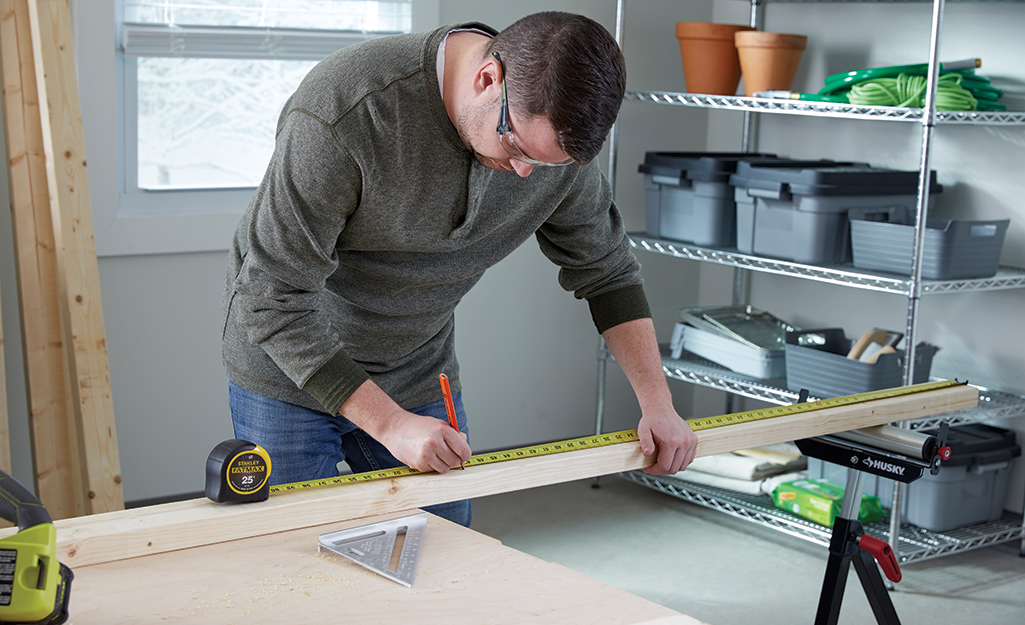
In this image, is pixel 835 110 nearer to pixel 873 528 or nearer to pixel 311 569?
pixel 873 528

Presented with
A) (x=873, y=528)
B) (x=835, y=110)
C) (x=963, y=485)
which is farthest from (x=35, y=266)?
(x=963, y=485)

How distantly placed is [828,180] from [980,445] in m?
0.95

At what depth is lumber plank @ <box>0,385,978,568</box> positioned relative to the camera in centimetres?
127

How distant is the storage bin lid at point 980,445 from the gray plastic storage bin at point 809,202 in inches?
25.8

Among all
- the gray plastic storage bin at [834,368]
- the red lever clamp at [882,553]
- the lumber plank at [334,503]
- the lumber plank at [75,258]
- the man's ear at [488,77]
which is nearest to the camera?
the lumber plank at [334,503]

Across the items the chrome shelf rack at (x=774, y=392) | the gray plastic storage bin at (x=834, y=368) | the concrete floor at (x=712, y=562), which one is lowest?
the concrete floor at (x=712, y=562)

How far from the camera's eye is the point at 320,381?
1.53 metres

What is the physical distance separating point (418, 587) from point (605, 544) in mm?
2140

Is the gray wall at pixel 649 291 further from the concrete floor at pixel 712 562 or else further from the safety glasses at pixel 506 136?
→ the safety glasses at pixel 506 136

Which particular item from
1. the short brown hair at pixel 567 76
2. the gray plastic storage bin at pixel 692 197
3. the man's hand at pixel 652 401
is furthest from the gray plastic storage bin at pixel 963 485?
the short brown hair at pixel 567 76

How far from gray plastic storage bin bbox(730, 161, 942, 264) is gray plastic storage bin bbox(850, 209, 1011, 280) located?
0.26ft

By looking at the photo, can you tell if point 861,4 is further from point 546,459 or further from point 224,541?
point 224,541

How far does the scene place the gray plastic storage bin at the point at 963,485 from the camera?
10.5ft

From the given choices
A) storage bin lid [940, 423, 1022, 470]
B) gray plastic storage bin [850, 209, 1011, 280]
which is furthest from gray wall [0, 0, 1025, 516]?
gray plastic storage bin [850, 209, 1011, 280]
